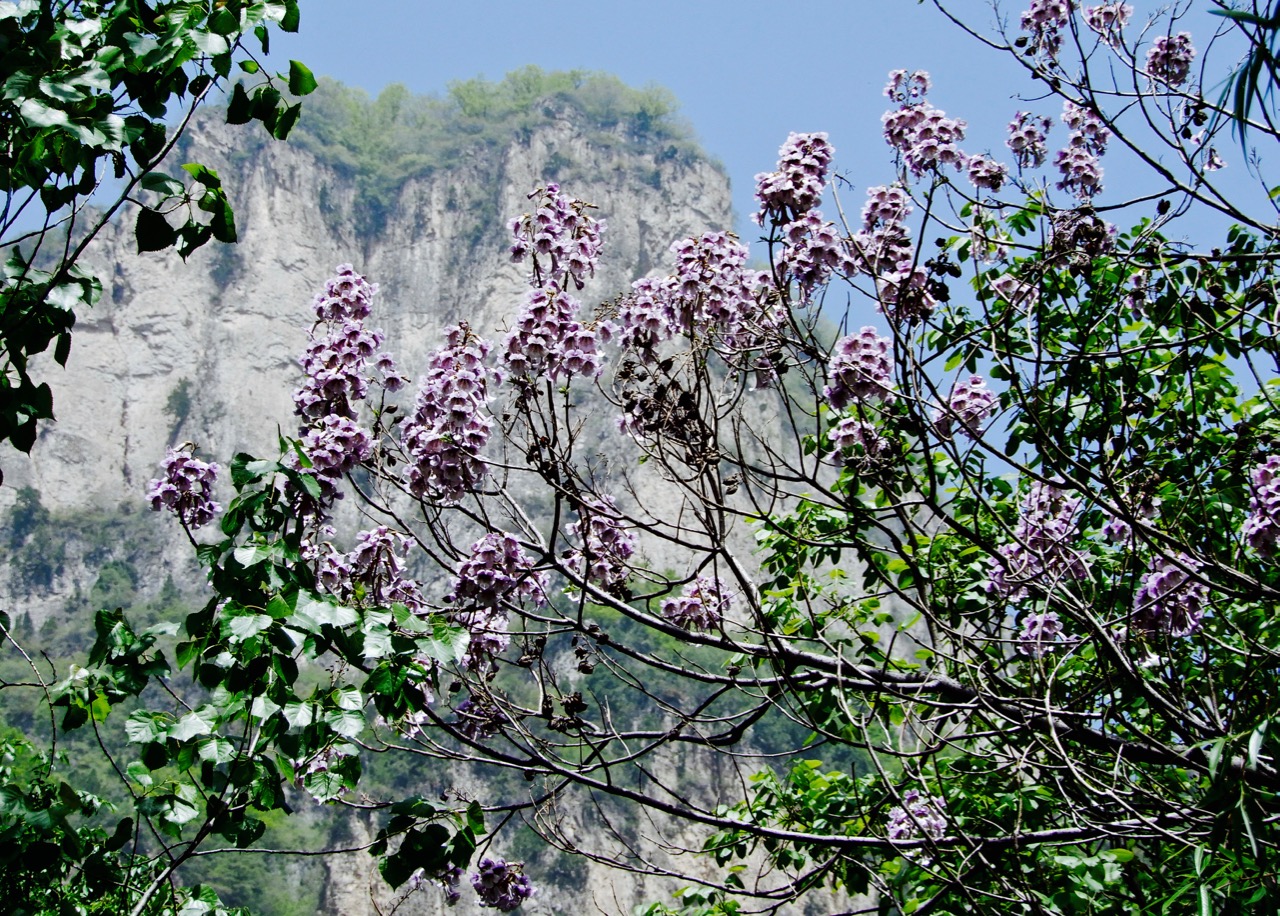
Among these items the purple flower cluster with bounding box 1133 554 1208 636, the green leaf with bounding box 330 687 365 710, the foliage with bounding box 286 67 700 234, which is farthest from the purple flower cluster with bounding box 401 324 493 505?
the foliage with bounding box 286 67 700 234

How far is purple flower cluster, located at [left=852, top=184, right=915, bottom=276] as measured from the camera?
405 cm

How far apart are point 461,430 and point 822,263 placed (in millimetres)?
1319

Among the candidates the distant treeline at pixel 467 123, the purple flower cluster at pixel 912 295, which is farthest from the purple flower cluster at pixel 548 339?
the distant treeline at pixel 467 123

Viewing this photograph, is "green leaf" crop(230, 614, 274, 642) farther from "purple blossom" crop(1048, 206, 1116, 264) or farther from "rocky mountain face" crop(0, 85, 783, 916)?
"rocky mountain face" crop(0, 85, 783, 916)

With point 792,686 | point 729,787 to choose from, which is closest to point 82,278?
point 792,686

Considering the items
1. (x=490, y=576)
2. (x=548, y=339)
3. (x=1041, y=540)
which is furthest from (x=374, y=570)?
(x=1041, y=540)

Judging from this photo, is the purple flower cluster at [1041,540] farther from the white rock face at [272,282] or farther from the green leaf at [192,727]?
the white rock face at [272,282]

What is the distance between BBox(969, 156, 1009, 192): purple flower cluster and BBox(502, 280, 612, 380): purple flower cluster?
184cm

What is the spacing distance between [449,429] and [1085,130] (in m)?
3.13

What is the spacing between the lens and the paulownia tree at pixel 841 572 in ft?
7.51

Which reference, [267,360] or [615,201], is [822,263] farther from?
[615,201]

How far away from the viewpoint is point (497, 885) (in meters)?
4.68

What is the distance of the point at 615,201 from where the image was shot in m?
108

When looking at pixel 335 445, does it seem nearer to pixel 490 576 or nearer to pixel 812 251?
pixel 490 576
